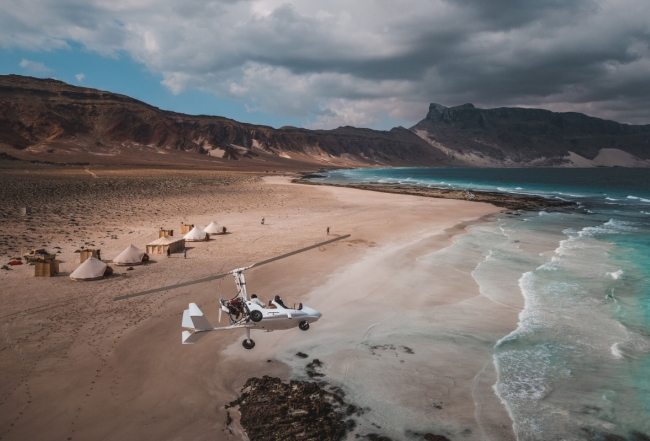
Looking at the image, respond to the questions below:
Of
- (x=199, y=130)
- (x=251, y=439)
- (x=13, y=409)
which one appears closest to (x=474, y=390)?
(x=251, y=439)

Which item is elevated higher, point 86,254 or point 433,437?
point 86,254

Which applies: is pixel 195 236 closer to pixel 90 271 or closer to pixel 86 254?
pixel 86 254

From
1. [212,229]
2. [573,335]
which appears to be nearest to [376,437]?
[573,335]

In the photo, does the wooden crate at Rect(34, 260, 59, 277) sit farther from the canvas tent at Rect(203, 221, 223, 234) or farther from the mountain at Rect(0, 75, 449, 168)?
the mountain at Rect(0, 75, 449, 168)

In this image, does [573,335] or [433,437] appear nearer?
[433,437]

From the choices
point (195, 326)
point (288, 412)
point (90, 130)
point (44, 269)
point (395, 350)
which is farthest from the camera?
point (90, 130)

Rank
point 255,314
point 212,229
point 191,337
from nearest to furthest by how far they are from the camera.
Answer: point 191,337, point 255,314, point 212,229

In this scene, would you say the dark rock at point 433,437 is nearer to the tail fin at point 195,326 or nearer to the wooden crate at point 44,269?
the tail fin at point 195,326

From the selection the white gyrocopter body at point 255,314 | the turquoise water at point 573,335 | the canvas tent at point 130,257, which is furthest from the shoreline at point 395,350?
the canvas tent at point 130,257
